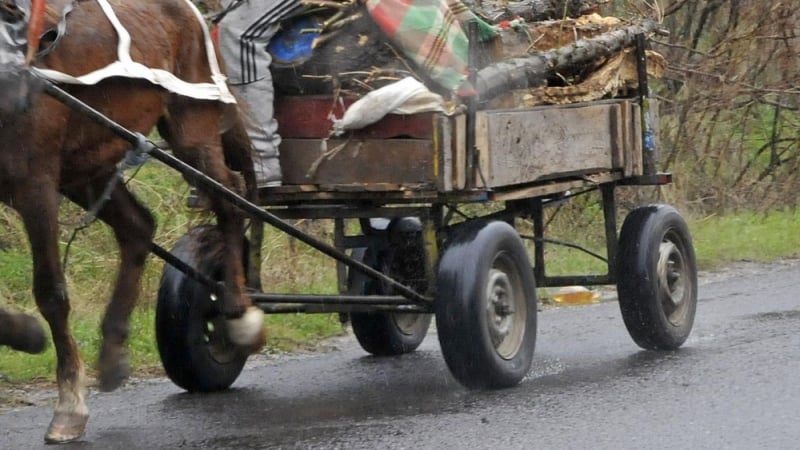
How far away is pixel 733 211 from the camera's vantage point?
1432 centimetres

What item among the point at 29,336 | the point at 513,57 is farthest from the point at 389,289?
the point at 29,336

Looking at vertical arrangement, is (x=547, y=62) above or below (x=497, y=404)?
above

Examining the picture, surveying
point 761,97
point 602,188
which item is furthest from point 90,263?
point 761,97

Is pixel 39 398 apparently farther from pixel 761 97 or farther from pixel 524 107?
pixel 761 97

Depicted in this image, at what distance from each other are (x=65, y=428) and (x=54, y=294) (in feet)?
1.76

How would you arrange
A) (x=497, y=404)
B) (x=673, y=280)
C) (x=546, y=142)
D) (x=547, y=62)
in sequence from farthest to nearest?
(x=673, y=280) < (x=547, y=62) < (x=546, y=142) < (x=497, y=404)

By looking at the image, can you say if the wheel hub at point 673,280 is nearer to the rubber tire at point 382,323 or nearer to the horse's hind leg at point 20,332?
the rubber tire at point 382,323

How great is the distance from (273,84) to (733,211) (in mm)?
8648

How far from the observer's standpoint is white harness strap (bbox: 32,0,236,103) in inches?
216

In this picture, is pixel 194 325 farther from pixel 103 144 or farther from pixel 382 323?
pixel 382 323

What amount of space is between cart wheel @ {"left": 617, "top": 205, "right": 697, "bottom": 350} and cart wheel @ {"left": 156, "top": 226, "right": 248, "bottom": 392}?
2.01 meters

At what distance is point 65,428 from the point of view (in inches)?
216

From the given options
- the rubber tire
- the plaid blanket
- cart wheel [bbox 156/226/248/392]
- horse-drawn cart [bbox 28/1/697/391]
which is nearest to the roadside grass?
cart wheel [bbox 156/226/248/392]

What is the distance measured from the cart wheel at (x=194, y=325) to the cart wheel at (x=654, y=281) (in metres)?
2.01
